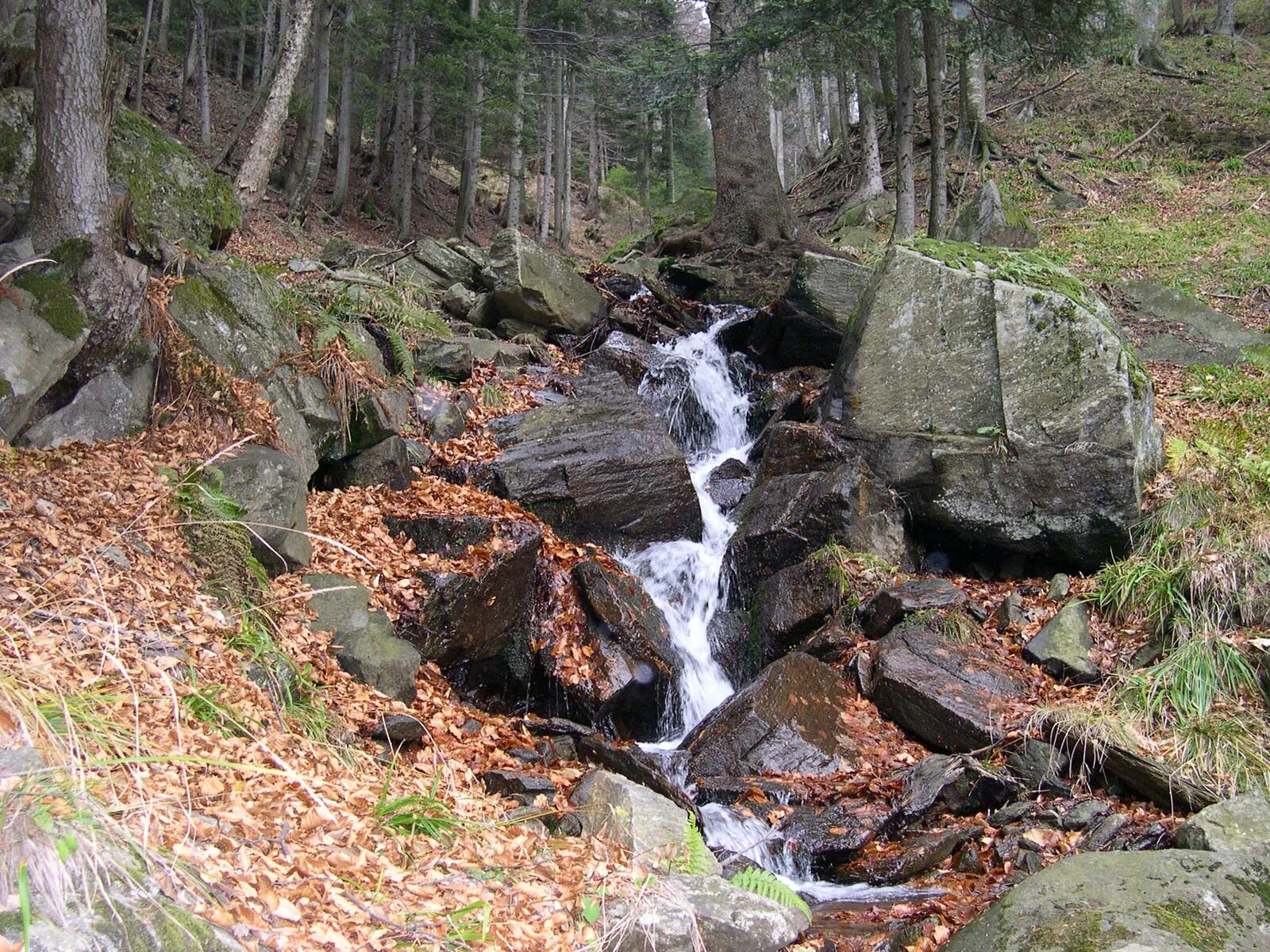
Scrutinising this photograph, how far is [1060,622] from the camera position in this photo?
7375 millimetres

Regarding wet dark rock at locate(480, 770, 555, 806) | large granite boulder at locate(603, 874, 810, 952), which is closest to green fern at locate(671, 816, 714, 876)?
large granite boulder at locate(603, 874, 810, 952)

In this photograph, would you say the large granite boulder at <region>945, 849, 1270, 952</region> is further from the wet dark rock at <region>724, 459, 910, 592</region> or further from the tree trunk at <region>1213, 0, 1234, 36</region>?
the tree trunk at <region>1213, 0, 1234, 36</region>

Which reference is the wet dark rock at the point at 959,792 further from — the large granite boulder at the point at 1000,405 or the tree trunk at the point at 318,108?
the tree trunk at the point at 318,108

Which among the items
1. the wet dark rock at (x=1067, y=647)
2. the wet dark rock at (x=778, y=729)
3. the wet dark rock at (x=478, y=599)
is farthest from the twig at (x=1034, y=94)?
the wet dark rock at (x=478, y=599)

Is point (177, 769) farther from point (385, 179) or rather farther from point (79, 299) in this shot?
point (385, 179)

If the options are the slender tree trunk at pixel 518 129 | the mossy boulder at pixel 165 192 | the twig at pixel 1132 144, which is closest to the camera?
the mossy boulder at pixel 165 192

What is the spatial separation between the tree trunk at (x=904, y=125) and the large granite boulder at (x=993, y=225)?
9.98 ft

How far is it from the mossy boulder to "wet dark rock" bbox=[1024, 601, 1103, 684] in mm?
8134

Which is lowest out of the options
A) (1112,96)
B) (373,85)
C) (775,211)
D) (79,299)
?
(79,299)

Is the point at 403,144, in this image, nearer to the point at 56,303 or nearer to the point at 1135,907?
the point at 56,303

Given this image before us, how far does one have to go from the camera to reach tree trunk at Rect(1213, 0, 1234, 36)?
27391 millimetres

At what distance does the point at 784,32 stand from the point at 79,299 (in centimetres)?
994

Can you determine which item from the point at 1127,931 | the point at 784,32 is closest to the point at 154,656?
the point at 1127,931

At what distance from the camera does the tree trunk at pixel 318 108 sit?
19.6 metres
